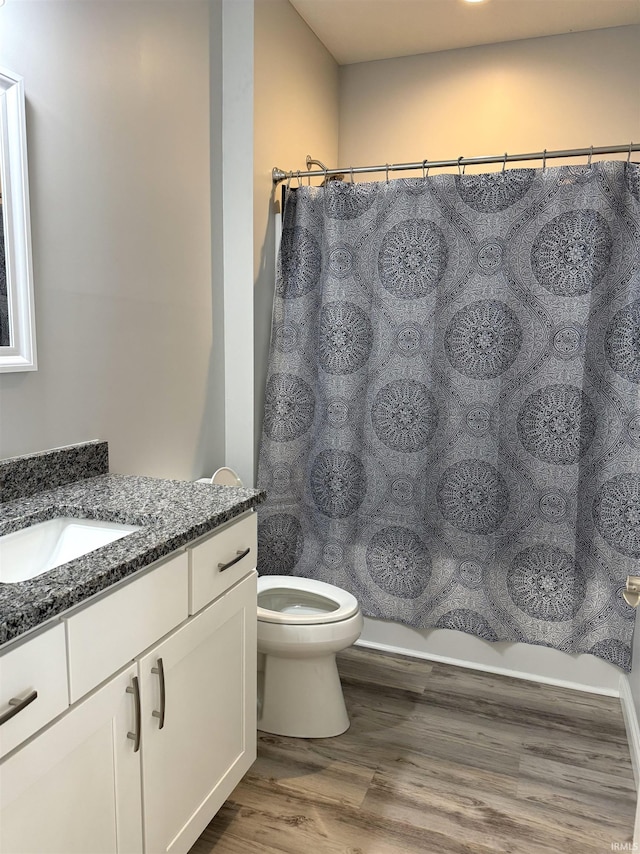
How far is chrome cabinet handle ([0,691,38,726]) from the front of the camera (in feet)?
3.02

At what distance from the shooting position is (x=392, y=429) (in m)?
2.52

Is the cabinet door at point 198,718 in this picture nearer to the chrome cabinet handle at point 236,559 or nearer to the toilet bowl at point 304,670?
the chrome cabinet handle at point 236,559

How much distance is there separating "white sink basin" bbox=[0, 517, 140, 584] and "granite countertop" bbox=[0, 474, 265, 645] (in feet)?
0.06

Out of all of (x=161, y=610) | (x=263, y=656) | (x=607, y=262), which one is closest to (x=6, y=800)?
(x=161, y=610)

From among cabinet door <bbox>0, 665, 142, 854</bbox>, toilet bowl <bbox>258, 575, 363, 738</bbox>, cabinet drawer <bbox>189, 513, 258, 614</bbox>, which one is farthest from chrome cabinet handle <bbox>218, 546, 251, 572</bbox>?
toilet bowl <bbox>258, 575, 363, 738</bbox>

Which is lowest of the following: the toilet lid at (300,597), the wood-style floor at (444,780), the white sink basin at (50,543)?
the wood-style floor at (444,780)

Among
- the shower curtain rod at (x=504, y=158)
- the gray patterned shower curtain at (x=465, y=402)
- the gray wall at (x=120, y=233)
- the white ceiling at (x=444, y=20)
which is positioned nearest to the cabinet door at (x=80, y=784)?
the gray wall at (x=120, y=233)

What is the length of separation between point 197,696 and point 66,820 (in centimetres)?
41

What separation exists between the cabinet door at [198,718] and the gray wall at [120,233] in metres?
0.64

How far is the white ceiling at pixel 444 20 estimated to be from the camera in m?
2.62

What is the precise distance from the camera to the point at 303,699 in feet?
6.84

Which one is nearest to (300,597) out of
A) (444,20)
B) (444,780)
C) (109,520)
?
(444,780)

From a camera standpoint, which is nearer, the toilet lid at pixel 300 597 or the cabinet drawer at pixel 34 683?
the cabinet drawer at pixel 34 683

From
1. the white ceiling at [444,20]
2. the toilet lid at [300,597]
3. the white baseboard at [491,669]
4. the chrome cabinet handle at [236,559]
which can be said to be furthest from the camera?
the white ceiling at [444,20]
